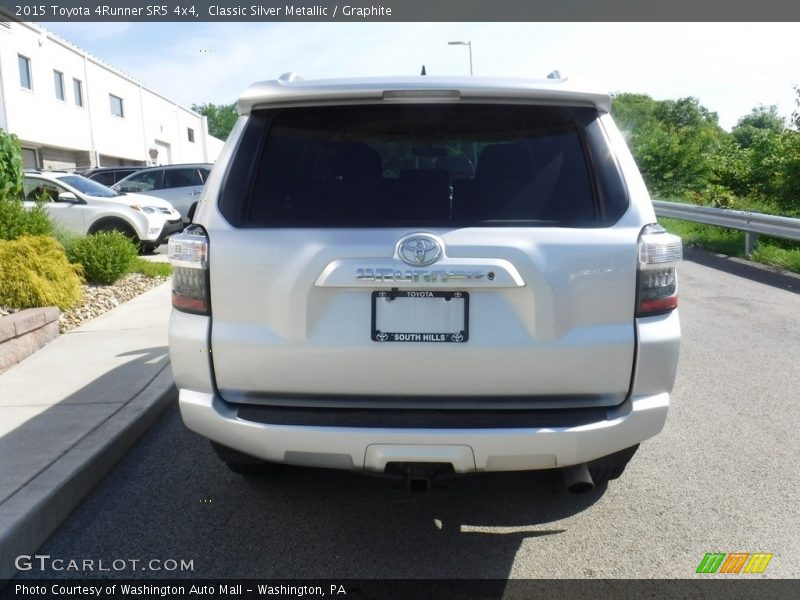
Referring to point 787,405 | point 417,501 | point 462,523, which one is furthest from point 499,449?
point 787,405

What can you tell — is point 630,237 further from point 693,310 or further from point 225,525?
point 693,310

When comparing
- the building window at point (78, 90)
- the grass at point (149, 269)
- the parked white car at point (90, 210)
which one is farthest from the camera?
the building window at point (78, 90)

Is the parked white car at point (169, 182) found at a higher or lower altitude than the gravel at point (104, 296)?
higher

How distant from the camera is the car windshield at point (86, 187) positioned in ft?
45.9

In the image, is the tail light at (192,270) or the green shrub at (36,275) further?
the green shrub at (36,275)

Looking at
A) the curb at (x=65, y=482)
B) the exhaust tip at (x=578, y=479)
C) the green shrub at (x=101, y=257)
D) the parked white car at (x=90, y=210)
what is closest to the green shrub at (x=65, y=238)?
the green shrub at (x=101, y=257)

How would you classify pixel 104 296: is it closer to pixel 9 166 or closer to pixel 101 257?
pixel 101 257

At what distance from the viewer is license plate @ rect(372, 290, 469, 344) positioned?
8.64ft

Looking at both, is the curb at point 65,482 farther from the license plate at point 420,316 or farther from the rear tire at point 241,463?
the license plate at point 420,316

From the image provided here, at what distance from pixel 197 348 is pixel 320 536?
1067 mm

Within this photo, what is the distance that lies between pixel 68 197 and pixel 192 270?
12.3 metres

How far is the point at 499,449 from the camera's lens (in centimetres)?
260

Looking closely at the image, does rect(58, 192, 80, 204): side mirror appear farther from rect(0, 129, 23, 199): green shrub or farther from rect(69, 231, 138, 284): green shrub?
rect(0, 129, 23, 199): green shrub

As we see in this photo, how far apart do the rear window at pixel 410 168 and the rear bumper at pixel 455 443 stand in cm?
79
